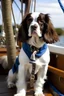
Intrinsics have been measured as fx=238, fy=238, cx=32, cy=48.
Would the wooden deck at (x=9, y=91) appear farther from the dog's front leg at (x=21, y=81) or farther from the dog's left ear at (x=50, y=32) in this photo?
the dog's left ear at (x=50, y=32)

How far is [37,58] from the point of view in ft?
7.59

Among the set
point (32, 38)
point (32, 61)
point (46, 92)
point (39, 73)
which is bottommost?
point (46, 92)

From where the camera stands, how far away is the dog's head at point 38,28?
2209 mm

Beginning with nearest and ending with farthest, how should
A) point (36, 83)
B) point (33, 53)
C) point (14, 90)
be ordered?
point (33, 53), point (36, 83), point (14, 90)

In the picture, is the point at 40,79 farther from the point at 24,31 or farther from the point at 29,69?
the point at 24,31

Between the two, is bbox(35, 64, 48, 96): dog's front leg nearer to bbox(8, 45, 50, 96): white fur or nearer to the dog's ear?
bbox(8, 45, 50, 96): white fur

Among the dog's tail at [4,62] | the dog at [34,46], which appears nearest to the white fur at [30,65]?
the dog at [34,46]

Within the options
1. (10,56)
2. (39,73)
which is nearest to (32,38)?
(39,73)

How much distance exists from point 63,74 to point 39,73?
0.26 metres

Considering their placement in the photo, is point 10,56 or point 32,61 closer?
point 32,61

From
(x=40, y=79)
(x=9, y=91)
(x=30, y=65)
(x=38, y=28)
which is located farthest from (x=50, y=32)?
(x=9, y=91)

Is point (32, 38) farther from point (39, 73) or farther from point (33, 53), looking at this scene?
point (39, 73)

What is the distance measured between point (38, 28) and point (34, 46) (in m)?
0.20

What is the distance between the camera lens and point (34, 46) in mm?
2322
